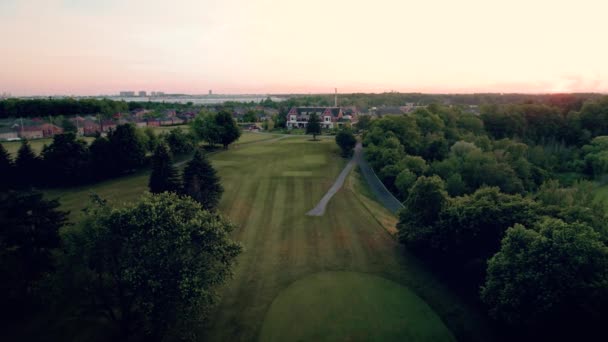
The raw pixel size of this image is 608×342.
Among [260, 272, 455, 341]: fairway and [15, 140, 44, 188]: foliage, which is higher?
[15, 140, 44, 188]: foliage

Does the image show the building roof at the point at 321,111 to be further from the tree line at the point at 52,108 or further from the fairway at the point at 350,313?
the fairway at the point at 350,313

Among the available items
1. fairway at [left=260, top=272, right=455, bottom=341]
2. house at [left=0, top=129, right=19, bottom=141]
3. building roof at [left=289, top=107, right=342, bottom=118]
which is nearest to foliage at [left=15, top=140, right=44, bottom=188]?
fairway at [left=260, top=272, right=455, bottom=341]

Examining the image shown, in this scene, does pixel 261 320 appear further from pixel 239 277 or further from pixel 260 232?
pixel 260 232

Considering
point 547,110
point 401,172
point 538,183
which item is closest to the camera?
point 401,172

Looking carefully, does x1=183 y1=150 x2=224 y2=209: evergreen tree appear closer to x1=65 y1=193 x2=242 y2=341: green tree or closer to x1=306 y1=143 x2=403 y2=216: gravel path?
x1=306 y1=143 x2=403 y2=216: gravel path

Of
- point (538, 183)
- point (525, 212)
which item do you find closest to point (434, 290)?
point (525, 212)

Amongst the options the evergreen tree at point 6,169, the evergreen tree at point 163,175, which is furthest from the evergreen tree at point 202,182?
the evergreen tree at point 6,169

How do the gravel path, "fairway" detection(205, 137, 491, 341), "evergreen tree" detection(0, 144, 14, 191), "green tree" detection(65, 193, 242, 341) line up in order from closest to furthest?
"green tree" detection(65, 193, 242, 341) → "fairway" detection(205, 137, 491, 341) → the gravel path → "evergreen tree" detection(0, 144, 14, 191)

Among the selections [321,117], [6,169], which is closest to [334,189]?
[6,169]
